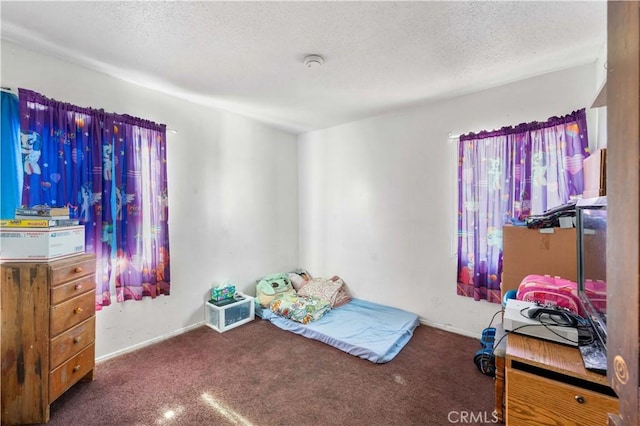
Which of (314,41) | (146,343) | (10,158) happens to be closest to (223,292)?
(146,343)

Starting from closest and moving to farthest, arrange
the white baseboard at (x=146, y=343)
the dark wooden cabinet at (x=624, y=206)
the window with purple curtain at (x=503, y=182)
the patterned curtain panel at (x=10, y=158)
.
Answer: the dark wooden cabinet at (x=624, y=206) → the patterned curtain panel at (x=10, y=158) → the window with purple curtain at (x=503, y=182) → the white baseboard at (x=146, y=343)

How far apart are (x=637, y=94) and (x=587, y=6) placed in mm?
1834

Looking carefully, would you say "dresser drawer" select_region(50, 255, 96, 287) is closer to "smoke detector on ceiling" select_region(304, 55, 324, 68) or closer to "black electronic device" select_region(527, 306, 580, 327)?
"smoke detector on ceiling" select_region(304, 55, 324, 68)

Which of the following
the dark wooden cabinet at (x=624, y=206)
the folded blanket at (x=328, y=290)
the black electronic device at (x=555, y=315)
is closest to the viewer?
the dark wooden cabinet at (x=624, y=206)

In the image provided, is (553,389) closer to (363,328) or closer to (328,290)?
(363,328)

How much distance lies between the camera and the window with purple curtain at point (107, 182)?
6.28 ft

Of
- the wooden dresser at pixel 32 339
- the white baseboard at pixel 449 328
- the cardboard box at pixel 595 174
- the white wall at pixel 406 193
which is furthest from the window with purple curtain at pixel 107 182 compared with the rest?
the cardboard box at pixel 595 174

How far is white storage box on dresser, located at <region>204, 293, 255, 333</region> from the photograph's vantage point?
2834 millimetres

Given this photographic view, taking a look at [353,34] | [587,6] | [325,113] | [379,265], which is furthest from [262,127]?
[587,6]

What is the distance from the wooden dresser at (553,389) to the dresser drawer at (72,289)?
2.49 m

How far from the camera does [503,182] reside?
2467mm

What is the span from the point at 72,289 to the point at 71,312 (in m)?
0.15

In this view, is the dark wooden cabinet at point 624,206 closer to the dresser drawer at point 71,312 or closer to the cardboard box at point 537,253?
the cardboard box at point 537,253

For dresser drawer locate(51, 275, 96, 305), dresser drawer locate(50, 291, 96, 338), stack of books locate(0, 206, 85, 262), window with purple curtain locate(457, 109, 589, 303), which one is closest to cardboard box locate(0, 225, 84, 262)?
stack of books locate(0, 206, 85, 262)
